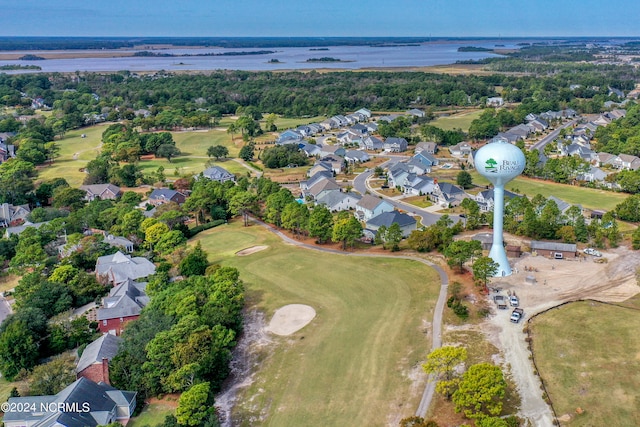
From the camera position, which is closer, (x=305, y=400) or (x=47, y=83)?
(x=305, y=400)

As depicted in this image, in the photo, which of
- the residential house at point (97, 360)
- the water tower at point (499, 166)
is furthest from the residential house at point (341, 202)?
the residential house at point (97, 360)

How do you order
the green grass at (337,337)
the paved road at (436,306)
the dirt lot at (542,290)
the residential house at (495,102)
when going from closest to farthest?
1. the green grass at (337,337)
2. the paved road at (436,306)
3. the dirt lot at (542,290)
4. the residential house at (495,102)

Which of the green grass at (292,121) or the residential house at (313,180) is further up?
the green grass at (292,121)

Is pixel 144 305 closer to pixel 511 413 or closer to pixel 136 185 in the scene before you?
pixel 511 413

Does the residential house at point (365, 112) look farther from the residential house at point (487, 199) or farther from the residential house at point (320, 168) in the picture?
the residential house at point (487, 199)

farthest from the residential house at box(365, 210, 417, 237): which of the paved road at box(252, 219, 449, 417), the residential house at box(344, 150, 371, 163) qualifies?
the residential house at box(344, 150, 371, 163)

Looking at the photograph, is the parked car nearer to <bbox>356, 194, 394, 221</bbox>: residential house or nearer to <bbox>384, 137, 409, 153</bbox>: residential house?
<bbox>356, 194, 394, 221</bbox>: residential house

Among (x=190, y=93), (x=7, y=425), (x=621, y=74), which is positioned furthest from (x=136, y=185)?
(x=621, y=74)
